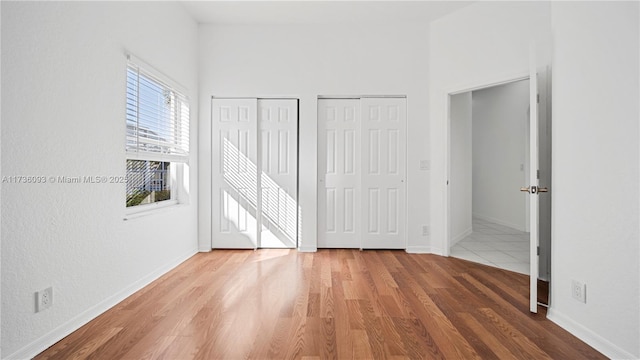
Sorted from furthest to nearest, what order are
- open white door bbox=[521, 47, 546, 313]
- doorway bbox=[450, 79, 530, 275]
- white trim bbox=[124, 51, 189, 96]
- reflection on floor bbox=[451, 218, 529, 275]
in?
doorway bbox=[450, 79, 530, 275] → reflection on floor bbox=[451, 218, 529, 275] → white trim bbox=[124, 51, 189, 96] → open white door bbox=[521, 47, 546, 313]

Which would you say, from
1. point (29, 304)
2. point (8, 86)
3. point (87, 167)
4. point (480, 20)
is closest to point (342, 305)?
point (29, 304)

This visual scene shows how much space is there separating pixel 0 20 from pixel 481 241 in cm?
530

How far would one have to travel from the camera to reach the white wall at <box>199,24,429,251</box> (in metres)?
3.89

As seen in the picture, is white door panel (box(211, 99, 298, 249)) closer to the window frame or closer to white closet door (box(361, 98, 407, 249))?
the window frame

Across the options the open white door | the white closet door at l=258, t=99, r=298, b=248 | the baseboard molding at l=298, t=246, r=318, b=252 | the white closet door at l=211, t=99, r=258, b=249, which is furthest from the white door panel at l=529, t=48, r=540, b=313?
the white closet door at l=211, t=99, r=258, b=249

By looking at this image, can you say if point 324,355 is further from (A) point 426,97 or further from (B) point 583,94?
(A) point 426,97

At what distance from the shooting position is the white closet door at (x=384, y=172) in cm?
395

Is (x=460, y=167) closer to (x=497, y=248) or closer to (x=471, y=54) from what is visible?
(x=497, y=248)

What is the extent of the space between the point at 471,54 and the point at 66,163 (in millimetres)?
3956

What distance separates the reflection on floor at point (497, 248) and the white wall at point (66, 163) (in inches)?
142

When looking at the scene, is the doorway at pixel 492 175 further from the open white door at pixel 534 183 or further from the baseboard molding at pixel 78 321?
the baseboard molding at pixel 78 321

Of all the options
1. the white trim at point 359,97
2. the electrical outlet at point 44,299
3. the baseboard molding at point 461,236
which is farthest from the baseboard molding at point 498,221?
the electrical outlet at point 44,299

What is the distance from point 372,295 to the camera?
8.16 feet

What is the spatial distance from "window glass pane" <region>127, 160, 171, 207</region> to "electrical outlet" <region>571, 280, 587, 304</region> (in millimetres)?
3458
